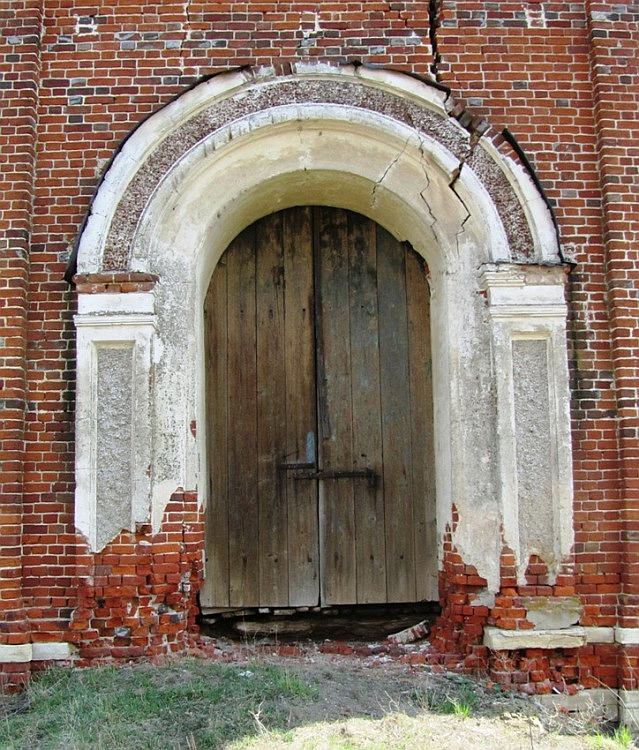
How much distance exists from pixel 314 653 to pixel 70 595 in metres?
1.74

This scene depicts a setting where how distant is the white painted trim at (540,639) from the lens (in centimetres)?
510

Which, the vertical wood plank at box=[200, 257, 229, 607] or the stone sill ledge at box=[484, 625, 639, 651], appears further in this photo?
the vertical wood plank at box=[200, 257, 229, 607]

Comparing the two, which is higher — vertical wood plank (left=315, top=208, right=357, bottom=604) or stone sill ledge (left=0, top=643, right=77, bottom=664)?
vertical wood plank (left=315, top=208, right=357, bottom=604)

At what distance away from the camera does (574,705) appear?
5105 mm

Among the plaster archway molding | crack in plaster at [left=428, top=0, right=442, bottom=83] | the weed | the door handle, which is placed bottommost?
the weed

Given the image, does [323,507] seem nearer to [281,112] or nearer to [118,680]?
[118,680]

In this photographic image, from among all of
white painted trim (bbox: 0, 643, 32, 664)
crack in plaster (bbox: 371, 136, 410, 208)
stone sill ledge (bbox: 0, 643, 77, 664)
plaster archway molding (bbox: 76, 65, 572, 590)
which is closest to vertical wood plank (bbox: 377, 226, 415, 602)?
plaster archway molding (bbox: 76, 65, 572, 590)

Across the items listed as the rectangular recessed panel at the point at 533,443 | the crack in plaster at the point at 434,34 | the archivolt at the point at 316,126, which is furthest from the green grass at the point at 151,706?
the crack in plaster at the point at 434,34

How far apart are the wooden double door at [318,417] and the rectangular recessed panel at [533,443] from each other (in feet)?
3.06

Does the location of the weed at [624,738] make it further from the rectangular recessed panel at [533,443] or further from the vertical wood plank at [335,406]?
the vertical wood plank at [335,406]

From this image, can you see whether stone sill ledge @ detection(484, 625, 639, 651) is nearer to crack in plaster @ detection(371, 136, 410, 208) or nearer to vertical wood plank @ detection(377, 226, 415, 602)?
vertical wood plank @ detection(377, 226, 415, 602)

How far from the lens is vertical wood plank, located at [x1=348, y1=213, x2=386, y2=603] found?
6.05 metres

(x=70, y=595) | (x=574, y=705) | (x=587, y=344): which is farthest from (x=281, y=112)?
(x=574, y=705)

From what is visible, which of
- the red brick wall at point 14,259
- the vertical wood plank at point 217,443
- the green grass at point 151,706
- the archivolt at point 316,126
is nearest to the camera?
the green grass at point 151,706
